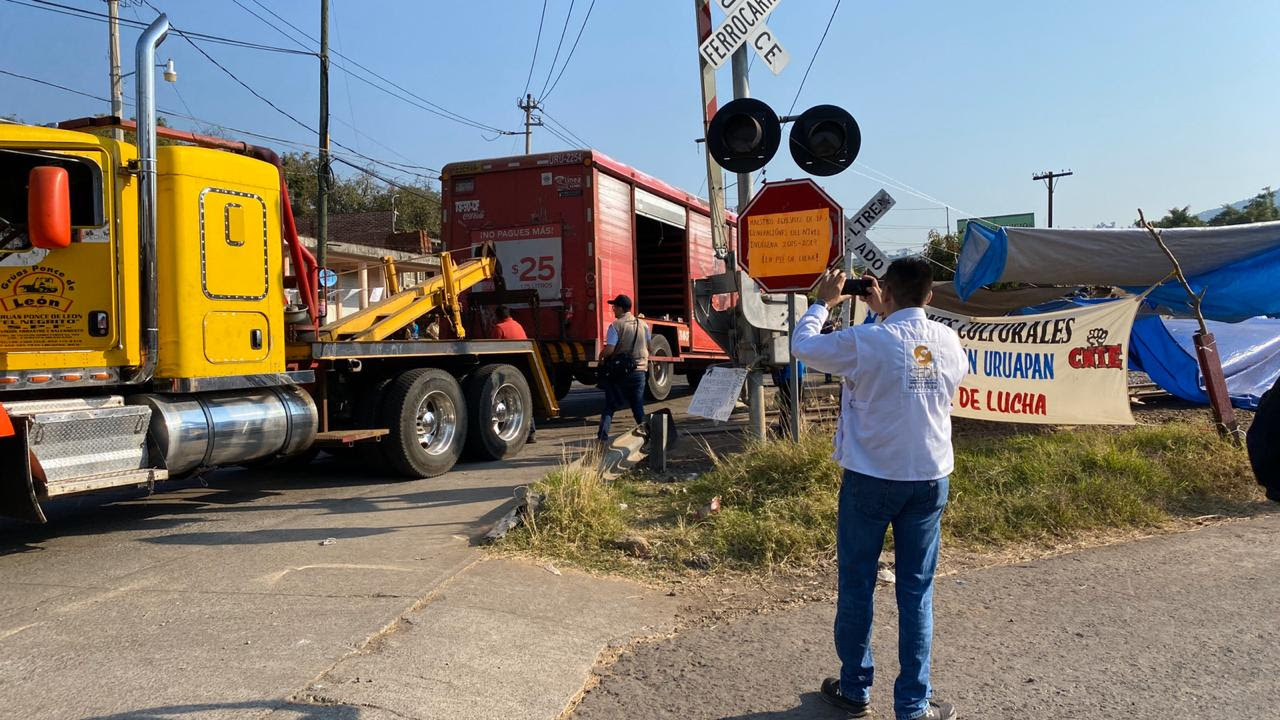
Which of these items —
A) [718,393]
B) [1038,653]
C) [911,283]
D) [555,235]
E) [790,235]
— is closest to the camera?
[911,283]

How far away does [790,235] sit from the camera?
7.08m

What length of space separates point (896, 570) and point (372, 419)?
579 cm

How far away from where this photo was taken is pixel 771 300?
8164mm

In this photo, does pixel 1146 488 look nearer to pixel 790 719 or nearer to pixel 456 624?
pixel 790 719

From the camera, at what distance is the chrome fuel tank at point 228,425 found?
6176mm

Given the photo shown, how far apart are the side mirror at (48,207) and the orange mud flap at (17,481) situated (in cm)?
113

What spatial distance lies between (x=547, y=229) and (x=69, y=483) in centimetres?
729

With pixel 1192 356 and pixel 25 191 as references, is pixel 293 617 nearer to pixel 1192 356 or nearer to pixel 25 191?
pixel 25 191

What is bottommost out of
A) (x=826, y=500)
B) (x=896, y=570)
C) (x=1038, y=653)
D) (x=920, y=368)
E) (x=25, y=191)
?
(x=1038, y=653)

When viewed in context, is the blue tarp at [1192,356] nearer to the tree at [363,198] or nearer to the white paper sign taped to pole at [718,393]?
the white paper sign taped to pole at [718,393]

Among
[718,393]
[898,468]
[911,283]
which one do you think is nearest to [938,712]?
[898,468]

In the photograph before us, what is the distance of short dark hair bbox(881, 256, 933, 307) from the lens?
3449mm

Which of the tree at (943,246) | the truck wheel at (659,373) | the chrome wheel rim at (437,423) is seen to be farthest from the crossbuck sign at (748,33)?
the tree at (943,246)

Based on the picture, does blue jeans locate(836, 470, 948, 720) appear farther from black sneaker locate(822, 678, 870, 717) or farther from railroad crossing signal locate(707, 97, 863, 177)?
railroad crossing signal locate(707, 97, 863, 177)
